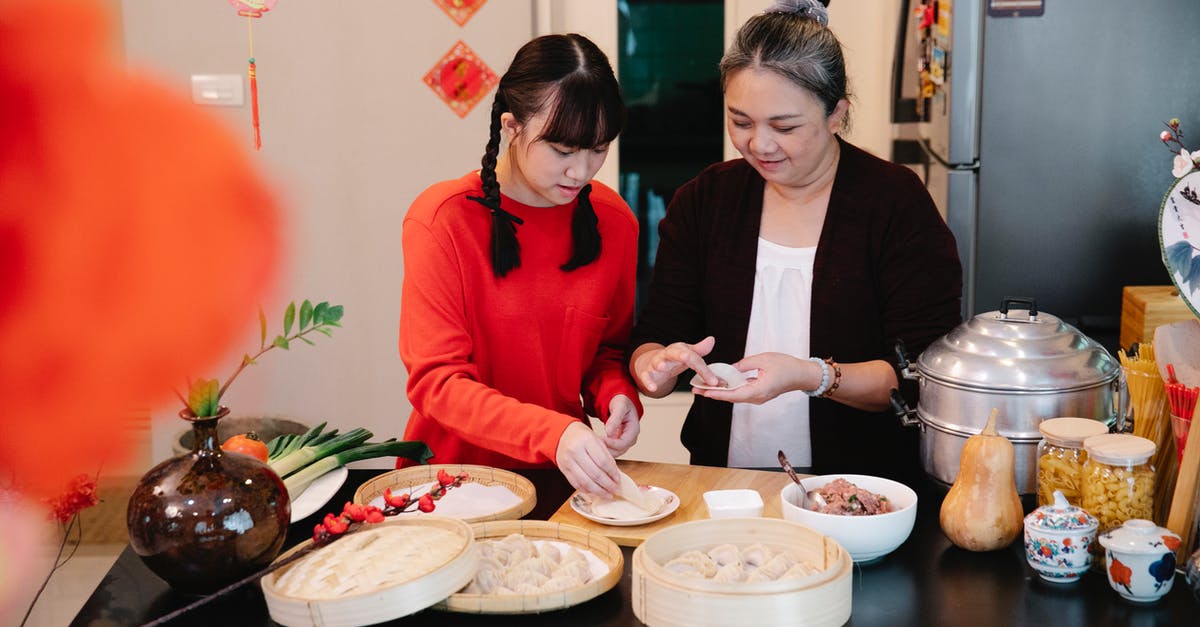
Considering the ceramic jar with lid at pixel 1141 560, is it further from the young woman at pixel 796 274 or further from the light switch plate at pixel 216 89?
the light switch plate at pixel 216 89

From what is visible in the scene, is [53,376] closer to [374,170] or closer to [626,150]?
[374,170]

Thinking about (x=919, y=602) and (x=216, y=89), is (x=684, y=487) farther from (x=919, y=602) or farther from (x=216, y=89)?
(x=216, y=89)

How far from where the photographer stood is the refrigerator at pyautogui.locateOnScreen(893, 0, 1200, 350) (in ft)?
9.11

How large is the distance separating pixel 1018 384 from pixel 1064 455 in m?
0.11

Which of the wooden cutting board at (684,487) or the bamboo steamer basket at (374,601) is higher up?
the bamboo steamer basket at (374,601)

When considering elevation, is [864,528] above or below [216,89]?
below

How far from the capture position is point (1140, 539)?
121cm

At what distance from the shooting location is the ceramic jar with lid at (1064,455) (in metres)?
1.37

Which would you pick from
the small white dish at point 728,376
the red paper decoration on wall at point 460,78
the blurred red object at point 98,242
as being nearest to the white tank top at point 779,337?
the small white dish at point 728,376

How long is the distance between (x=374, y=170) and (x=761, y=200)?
1.99m

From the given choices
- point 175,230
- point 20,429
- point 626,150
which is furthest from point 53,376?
point 626,150

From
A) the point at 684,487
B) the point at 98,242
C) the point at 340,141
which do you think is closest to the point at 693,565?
the point at 684,487

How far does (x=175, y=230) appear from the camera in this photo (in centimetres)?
342

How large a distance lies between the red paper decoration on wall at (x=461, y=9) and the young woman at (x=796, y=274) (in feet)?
5.89
